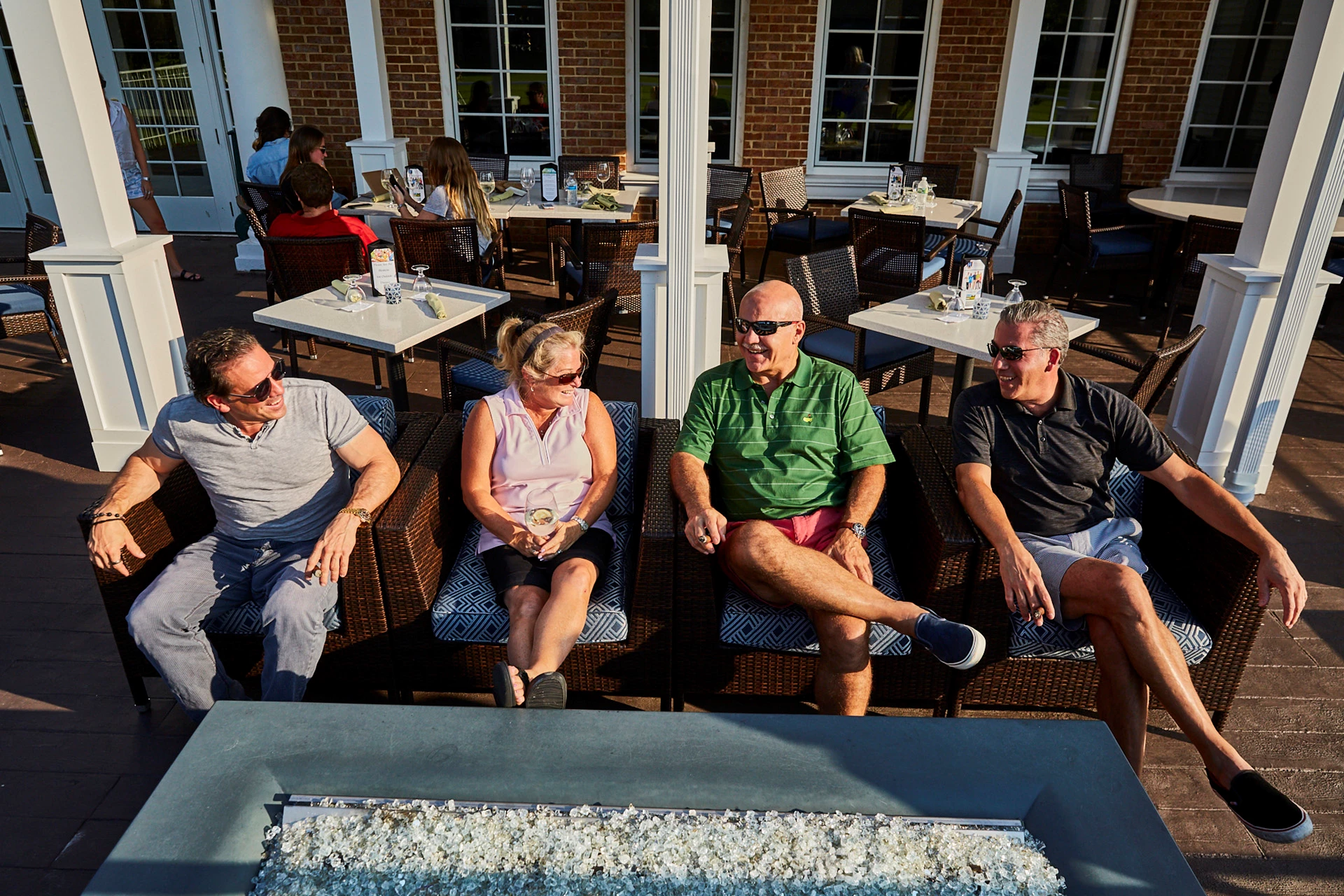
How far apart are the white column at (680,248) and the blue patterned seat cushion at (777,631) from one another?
1558mm

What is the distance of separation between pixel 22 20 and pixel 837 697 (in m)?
3.75

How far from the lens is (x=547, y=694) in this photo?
2.02m

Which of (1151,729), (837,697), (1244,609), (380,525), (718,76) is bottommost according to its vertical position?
(1151,729)

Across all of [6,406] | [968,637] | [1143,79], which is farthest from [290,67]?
[968,637]

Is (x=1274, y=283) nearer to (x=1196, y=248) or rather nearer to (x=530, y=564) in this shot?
(x=1196, y=248)

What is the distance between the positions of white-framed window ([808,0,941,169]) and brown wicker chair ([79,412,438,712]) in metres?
6.05

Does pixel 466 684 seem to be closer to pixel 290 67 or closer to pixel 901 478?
pixel 901 478

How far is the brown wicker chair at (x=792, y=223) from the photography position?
247 inches

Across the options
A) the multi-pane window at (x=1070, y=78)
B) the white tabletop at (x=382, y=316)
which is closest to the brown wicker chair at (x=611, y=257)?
the white tabletop at (x=382, y=316)

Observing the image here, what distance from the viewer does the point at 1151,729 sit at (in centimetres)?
256

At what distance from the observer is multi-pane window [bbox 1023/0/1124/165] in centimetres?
714

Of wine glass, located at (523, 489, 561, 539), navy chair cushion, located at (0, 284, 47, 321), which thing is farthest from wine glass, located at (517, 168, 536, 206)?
wine glass, located at (523, 489, 561, 539)

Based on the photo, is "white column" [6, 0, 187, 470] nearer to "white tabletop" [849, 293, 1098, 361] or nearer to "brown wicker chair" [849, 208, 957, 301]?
"white tabletop" [849, 293, 1098, 361]

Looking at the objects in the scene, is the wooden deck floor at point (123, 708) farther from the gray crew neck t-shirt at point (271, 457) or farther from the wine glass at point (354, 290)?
the wine glass at point (354, 290)
